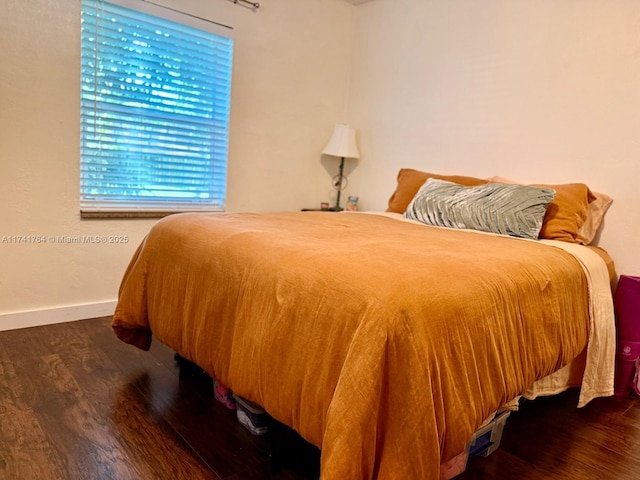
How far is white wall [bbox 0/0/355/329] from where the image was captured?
2240 mm

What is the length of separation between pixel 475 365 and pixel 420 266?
0.31 metres

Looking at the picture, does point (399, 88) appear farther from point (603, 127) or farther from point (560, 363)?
point (560, 363)

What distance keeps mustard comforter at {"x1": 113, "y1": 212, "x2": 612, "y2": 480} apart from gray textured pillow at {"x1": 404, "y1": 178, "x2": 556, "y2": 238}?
0.32 metres

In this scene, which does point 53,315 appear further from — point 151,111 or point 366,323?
point 366,323

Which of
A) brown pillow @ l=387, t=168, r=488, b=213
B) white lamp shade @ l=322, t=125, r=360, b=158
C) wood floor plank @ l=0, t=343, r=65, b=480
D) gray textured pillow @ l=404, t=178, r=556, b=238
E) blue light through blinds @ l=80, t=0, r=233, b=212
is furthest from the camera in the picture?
white lamp shade @ l=322, t=125, r=360, b=158

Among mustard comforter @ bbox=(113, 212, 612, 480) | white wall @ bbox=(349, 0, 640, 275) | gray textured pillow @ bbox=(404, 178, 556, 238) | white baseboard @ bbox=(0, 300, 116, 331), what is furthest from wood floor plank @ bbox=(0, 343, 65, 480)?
white wall @ bbox=(349, 0, 640, 275)

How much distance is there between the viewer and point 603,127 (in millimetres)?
2273

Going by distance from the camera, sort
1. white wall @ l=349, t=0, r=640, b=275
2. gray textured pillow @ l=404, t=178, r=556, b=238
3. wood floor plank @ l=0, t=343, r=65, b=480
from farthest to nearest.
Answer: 1. white wall @ l=349, t=0, r=640, b=275
2. gray textured pillow @ l=404, t=178, r=556, b=238
3. wood floor plank @ l=0, t=343, r=65, b=480

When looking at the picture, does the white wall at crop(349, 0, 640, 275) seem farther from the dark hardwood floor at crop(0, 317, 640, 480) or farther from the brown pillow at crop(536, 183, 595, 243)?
the dark hardwood floor at crop(0, 317, 640, 480)

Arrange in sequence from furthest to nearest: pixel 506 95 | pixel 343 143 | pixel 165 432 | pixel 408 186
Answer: pixel 343 143 → pixel 408 186 → pixel 506 95 → pixel 165 432

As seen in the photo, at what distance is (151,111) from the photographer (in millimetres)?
2705

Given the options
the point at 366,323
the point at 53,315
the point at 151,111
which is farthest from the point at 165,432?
the point at 151,111

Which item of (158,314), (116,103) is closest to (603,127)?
(158,314)

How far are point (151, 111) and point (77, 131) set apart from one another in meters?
0.47
